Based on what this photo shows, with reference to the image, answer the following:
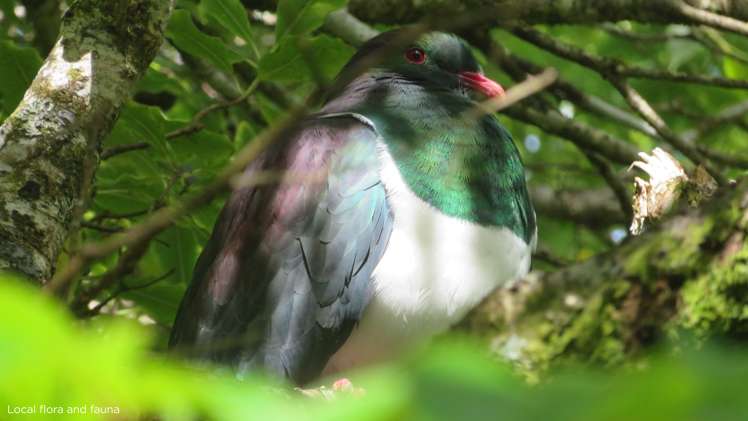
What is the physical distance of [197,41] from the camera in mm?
3318

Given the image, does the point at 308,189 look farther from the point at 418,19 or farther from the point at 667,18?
the point at 667,18

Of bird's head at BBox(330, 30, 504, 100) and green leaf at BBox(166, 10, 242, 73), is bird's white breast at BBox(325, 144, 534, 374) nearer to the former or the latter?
green leaf at BBox(166, 10, 242, 73)

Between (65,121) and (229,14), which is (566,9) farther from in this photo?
(65,121)

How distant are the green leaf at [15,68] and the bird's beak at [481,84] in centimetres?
159

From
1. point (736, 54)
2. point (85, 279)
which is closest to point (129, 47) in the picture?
point (85, 279)

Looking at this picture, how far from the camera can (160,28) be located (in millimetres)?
2729

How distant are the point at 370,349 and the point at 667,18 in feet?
5.24

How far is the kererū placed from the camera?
3.14 meters

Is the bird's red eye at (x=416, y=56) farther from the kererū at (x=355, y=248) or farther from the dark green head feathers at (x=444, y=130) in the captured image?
the kererū at (x=355, y=248)

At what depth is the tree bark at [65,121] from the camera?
7.55 ft

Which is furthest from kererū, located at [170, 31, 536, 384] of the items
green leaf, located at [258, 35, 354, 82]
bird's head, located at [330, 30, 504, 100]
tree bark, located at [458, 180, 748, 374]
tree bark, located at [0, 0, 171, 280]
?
tree bark, located at [458, 180, 748, 374]

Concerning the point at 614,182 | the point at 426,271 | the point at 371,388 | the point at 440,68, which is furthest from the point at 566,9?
the point at 371,388

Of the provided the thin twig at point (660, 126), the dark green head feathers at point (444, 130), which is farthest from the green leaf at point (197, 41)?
the thin twig at point (660, 126)

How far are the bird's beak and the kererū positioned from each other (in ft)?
1.81
